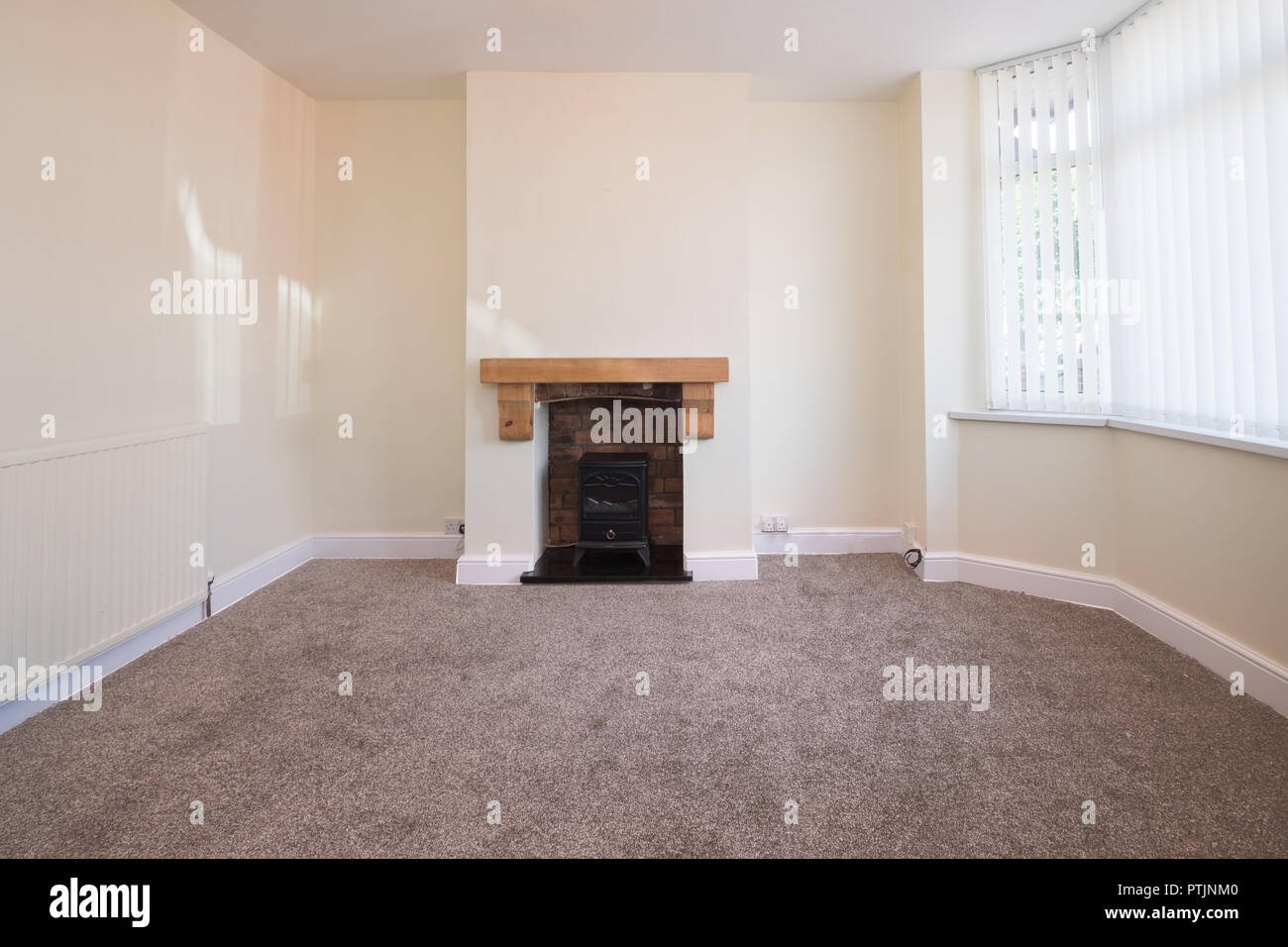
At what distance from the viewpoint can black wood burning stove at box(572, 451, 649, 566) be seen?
11.7 ft

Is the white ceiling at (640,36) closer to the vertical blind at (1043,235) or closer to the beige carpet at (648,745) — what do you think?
the vertical blind at (1043,235)

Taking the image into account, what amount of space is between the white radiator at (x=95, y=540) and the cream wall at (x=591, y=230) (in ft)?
4.18

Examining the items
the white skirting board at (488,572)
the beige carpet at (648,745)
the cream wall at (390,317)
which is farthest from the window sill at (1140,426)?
the cream wall at (390,317)

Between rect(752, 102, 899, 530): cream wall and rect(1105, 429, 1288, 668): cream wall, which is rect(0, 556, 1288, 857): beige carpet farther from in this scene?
rect(752, 102, 899, 530): cream wall

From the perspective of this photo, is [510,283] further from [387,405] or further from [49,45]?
[49,45]

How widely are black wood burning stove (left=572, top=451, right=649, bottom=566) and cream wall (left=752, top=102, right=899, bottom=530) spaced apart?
2.46ft

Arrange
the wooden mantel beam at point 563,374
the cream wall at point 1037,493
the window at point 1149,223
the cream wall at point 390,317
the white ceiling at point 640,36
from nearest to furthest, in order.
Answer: the window at point 1149,223, the white ceiling at point 640,36, the cream wall at point 1037,493, the wooden mantel beam at point 563,374, the cream wall at point 390,317

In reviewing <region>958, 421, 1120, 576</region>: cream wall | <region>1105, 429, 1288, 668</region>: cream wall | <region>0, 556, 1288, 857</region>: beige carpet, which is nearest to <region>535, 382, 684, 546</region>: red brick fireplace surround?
<region>0, 556, 1288, 857</region>: beige carpet

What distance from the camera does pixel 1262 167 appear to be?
Answer: 85.7 inches

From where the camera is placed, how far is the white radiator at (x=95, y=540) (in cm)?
198

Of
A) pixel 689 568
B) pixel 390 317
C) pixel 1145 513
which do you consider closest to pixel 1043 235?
pixel 1145 513

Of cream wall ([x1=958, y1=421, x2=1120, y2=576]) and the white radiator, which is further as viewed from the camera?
cream wall ([x1=958, y1=421, x2=1120, y2=576])

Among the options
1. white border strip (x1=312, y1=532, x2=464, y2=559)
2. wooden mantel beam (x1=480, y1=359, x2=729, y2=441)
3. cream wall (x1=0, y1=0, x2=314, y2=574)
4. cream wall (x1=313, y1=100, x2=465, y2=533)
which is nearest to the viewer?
cream wall (x1=0, y1=0, x2=314, y2=574)
